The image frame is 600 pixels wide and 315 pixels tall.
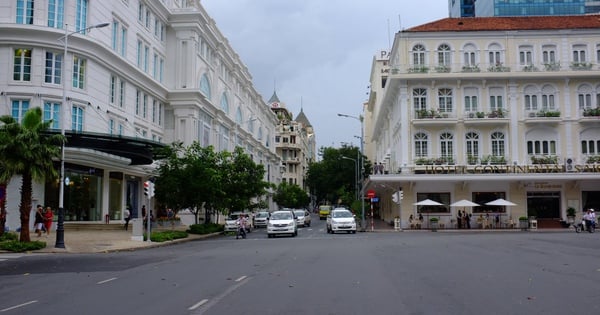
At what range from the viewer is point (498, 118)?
151 ft

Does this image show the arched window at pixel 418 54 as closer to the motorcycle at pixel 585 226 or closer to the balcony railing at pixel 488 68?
the balcony railing at pixel 488 68

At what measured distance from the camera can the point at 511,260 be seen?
55.8 feet

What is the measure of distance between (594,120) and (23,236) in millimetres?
42228

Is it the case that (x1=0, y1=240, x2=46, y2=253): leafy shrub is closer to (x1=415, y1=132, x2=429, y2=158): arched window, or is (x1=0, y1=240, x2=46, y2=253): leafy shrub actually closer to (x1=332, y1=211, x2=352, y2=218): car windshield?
(x1=332, y1=211, x2=352, y2=218): car windshield

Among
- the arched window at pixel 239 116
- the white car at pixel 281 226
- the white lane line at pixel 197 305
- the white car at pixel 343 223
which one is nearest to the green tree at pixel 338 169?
the arched window at pixel 239 116

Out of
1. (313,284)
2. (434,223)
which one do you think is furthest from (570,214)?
(313,284)

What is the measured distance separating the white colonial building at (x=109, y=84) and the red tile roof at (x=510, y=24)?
22.2m

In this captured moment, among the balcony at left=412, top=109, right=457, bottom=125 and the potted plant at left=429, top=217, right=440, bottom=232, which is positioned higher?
the balcony at left=412, top=109, right=457, bottom=125

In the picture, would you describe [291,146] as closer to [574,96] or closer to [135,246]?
[574,96]

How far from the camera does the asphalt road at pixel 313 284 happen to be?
30.9 feet

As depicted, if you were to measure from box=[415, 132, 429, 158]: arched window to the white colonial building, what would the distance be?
20.8 meters

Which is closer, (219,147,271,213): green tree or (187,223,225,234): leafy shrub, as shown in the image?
(187,223,225,234): leafy shrub

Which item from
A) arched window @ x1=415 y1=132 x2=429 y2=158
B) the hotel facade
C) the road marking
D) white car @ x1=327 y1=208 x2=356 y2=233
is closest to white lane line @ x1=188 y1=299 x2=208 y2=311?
the road marking

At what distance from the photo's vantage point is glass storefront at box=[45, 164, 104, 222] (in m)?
36.8
